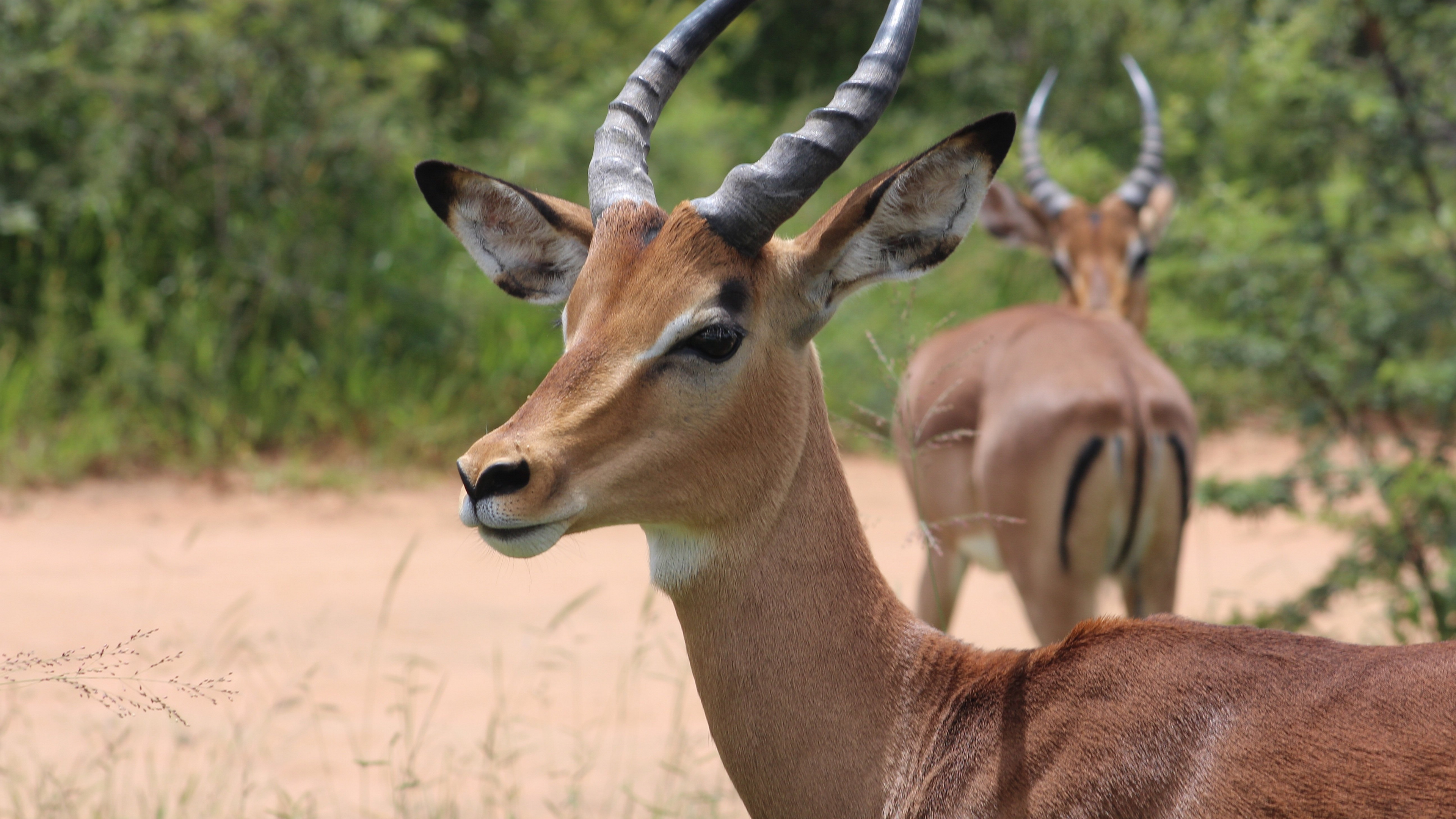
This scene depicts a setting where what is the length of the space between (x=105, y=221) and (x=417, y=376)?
6.93 feet

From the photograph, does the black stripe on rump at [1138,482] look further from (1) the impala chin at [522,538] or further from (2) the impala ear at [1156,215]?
(1) the impala chin at [522,538]

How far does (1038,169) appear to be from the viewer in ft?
23.5

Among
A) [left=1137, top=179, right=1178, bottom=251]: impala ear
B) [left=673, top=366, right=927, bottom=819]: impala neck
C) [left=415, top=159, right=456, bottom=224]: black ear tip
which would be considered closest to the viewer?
[left=673, top=366, right=927, bottom=819]: impala neck

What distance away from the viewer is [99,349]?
8492mm

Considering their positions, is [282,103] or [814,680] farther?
[282,103]

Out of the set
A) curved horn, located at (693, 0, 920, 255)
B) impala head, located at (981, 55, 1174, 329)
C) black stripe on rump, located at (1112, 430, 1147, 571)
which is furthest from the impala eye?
impala head, located at (981, 55, 1174, 329)

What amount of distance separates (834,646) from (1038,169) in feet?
16.7

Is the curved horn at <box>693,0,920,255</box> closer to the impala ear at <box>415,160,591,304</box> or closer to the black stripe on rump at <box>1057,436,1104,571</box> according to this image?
the impala ear at <box>415,160,591,304</box>

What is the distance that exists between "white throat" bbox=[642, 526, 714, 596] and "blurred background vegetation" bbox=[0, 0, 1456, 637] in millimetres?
789

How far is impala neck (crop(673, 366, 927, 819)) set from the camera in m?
2.47

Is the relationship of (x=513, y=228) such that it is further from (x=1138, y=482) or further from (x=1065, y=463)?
(x=1138, y=482)

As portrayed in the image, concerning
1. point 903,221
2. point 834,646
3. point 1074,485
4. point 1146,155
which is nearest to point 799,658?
point 834,646

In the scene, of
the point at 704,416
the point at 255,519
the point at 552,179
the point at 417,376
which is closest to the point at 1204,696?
the point at 704,416

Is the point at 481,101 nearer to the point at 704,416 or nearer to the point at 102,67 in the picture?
the point at 102,67
